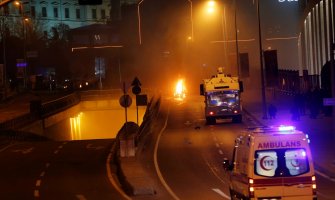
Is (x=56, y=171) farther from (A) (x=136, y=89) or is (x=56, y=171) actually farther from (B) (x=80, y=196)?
(B) (x=80, y=196)

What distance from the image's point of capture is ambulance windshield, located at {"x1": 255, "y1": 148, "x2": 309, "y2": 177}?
590 inches

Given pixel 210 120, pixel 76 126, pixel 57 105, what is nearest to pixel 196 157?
pixel 210 120

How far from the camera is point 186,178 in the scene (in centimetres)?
2761

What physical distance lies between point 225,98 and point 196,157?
16324mm

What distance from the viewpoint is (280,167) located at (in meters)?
15.1

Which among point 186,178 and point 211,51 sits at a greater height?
point 211,51

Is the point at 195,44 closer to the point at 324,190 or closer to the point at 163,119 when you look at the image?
the point at 163,119

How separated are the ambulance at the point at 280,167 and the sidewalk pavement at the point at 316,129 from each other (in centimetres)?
1009

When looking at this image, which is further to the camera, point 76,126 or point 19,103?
point 19,103

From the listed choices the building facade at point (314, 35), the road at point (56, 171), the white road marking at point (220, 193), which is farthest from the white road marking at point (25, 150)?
the building facade at point (314, 35)

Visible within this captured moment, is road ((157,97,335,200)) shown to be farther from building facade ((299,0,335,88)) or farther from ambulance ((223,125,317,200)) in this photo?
building facade ((299,0,335,88))

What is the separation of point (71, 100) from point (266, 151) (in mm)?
67509

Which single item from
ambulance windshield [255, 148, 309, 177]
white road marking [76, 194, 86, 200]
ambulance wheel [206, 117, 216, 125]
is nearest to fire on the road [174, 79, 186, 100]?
ambulance wheel [206, 117, 216, 125]

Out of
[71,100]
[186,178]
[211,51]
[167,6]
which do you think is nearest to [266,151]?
[186,178]
